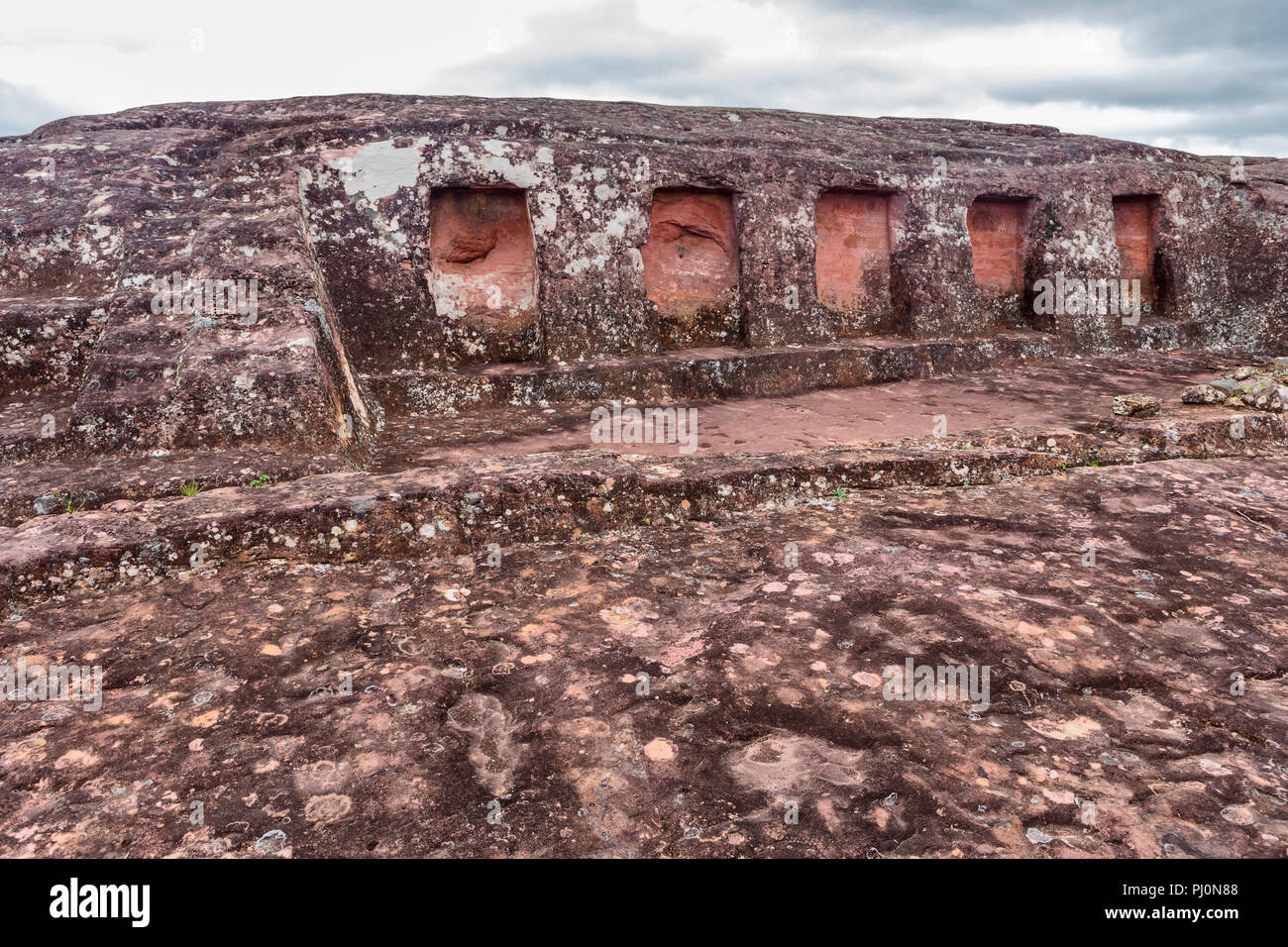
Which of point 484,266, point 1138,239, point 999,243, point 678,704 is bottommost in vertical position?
point 678,704

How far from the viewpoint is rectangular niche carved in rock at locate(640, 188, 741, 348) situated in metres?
7.37

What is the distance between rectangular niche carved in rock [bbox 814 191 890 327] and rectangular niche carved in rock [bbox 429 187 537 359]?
2992mm

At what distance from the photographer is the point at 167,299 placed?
500cm

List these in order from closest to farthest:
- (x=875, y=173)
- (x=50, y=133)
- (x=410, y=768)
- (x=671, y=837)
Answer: (x=671, y=837) < (x=410, y=768) < (x=50, y=133) < (x=875, y=173)

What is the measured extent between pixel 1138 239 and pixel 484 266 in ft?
25.4

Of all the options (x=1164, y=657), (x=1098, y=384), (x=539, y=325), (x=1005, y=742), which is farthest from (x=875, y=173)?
(x=1005, y=742)

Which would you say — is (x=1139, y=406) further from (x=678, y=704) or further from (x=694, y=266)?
(x=678, y=704)

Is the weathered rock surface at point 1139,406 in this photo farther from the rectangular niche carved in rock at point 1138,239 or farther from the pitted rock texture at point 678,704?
the rectangular niche carved in rock at point 1138,239

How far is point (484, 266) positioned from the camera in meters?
6.85

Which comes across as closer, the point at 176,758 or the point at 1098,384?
the point at 176,758

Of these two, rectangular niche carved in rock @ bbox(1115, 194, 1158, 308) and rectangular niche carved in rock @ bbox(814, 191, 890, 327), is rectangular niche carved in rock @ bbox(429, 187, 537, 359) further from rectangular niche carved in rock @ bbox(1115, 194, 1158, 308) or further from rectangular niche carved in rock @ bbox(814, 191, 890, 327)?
rectangular niche carved in rock @ bbox(1115, 194, 1158, 308)

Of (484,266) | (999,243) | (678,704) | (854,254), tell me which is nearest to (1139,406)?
(854,254)

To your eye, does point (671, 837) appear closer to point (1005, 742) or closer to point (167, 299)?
point (1005, 742)

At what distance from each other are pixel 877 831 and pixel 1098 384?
6.67 m
